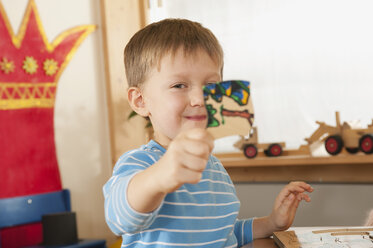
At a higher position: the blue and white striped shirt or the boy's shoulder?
the boy's shoulder

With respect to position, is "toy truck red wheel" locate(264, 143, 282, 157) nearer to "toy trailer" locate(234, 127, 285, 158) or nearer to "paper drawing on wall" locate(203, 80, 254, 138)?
"toy trailer" locate(234, 127, 285, 158)

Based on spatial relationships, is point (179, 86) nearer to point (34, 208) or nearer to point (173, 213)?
point (173, 213)

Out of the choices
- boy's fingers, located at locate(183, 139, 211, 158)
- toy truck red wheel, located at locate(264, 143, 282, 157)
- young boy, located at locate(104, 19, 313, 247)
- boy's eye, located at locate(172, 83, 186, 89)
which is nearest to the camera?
boy's fingers, located at locate(183, 139, 211, 158)

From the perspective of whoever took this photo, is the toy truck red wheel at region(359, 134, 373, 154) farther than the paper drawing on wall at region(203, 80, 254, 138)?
Yes

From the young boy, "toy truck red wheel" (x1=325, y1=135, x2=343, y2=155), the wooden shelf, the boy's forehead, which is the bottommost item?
the wooden shelf

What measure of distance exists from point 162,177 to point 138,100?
33 cm

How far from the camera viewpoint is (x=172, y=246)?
67 cm

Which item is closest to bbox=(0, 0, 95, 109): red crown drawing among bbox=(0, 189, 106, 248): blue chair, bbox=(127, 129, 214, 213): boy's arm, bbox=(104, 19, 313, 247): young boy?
bbox=(0, 189, 106, 248): blue chair

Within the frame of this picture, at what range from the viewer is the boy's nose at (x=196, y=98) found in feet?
2.08

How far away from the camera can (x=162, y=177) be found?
1.62ft

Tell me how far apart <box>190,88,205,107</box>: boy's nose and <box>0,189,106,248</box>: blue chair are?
6.25 feet

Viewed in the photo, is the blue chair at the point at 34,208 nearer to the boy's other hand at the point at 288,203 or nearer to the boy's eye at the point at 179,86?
the boy's other hand at the point at 288,203

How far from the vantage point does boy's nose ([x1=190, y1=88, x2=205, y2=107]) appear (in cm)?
64

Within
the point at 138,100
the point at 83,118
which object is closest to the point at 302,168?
the point at 83,118
